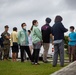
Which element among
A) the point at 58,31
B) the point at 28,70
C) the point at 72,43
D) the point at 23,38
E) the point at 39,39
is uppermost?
the point at 58,31

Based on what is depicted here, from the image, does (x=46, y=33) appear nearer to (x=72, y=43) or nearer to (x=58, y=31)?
(x=72, y=43)

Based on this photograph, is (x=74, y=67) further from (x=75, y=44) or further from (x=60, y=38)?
(x=75, y=44)

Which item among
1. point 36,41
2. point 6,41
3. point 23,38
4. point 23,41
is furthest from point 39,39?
point 6,41

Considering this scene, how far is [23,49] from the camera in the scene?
59.1ft

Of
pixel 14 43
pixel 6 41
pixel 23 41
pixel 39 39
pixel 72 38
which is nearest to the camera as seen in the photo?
pixel 39 39

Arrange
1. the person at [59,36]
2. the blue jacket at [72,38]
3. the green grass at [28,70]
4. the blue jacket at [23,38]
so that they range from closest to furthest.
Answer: the green grass at [28,70] → the person at [59,36] → the blue jacket at [23,38] → the blue jacket at [72,38]

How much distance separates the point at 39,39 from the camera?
16.2 meters

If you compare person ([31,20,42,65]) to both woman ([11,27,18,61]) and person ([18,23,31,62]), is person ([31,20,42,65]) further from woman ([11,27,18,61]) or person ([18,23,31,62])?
woman ([11,27,18,61])

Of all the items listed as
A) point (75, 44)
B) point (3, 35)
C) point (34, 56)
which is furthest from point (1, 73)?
point (3, 35)

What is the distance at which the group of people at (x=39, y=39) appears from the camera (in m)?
14.8

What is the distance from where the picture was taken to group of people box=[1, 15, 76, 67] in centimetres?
1481

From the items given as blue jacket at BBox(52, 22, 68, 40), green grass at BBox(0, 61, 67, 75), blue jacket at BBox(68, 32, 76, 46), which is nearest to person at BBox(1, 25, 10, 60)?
blue jacket at BBox(68, 32, 76, 46)

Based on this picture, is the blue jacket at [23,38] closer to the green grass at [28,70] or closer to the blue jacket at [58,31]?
the blue jacket at [58,31]

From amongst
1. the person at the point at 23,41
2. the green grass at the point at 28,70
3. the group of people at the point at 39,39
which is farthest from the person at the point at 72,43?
the green grass at the point at 28,70
